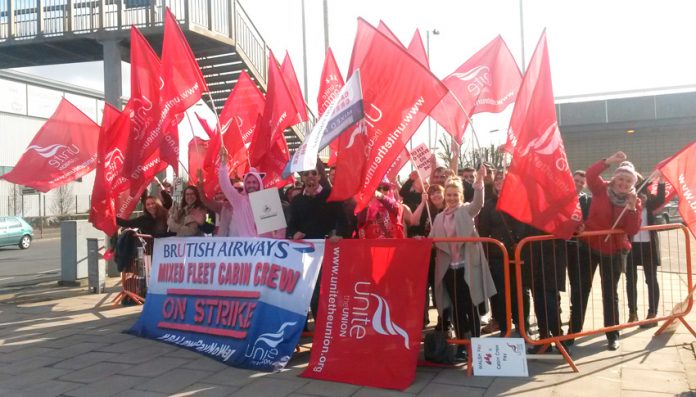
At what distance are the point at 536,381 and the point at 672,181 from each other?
110 inches

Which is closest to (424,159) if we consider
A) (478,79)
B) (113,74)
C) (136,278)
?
(478,79)

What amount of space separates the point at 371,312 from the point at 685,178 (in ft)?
12.5

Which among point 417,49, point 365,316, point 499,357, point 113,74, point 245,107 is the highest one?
point 113,74

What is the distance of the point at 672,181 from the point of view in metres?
6.45

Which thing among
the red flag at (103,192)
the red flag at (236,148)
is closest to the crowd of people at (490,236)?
the red flag at (103,192)

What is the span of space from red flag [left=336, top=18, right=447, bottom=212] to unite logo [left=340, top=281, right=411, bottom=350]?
826mm

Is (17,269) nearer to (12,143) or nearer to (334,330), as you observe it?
(334,330)

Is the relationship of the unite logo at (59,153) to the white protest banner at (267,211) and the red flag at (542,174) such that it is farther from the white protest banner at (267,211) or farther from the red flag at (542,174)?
the red flag at (542,174)

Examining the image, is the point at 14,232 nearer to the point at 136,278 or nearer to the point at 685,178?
the point at 136,278

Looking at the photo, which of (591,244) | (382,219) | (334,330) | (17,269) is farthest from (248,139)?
(17,269)

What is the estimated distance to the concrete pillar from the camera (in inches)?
463

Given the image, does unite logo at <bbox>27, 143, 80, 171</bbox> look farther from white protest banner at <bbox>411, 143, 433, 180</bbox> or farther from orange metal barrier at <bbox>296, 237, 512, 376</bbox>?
orange metal barrier at <bbox>296, 237, 512, 376</bbox>

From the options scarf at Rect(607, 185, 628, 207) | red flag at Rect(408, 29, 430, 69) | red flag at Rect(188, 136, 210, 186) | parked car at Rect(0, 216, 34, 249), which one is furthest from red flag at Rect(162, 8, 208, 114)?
parked car at Rect(0, 216, 34, 249)

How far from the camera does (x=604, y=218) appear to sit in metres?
6.44
